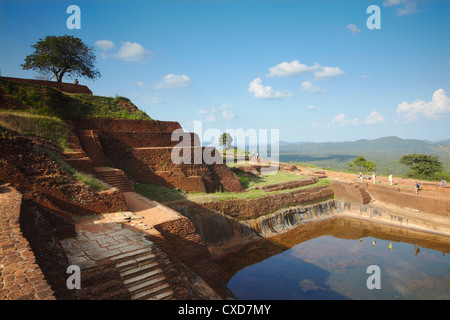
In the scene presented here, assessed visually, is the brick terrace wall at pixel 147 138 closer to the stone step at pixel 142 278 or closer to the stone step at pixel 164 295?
the stone step at pixel 142 278

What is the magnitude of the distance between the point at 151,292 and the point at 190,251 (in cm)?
245

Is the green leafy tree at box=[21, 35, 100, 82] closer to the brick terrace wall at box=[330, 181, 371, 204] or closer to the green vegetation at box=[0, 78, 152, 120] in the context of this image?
the green vegetation at box=[0, 78, 152, 120]

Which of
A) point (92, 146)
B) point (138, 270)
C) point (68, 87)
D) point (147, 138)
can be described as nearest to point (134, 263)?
point (138, 270)

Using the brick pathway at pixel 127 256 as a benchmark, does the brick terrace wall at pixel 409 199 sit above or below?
below

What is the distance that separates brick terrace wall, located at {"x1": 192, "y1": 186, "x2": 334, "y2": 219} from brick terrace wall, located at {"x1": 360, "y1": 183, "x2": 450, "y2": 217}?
2.93 metres

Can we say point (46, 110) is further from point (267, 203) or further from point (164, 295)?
point (267, 203)

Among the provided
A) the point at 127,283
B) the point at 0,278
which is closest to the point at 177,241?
the point at 127,283

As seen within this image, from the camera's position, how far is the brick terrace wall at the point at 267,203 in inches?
467

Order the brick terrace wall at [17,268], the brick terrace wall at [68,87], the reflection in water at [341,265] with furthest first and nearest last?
the brick terrace wall at [68,87]
the reflection in water at [341,265]
the brick terrace wall at [17,268]

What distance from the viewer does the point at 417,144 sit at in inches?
5758

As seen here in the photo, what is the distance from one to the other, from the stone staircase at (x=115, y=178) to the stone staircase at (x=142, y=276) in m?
5.02

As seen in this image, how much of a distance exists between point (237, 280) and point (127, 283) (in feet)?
17.8

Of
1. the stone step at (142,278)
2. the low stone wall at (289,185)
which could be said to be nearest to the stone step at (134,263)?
the stone step at (142,278)

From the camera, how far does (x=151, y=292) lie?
431 centimetres
